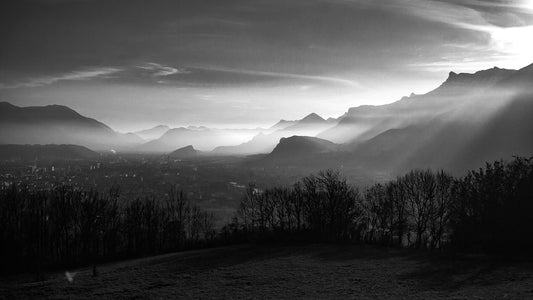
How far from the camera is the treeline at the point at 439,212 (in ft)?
170

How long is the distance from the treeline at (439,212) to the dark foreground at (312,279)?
1125 centimetres

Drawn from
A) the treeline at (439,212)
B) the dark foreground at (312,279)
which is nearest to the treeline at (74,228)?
the treeline at (439,212)

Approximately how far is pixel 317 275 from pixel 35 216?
82.0 metres

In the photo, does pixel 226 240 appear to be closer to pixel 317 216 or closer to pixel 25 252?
pixel 317 216

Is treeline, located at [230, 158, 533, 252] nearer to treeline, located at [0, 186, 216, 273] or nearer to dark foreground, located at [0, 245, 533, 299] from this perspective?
dark foreground, located at [0, 245, 533, 299]

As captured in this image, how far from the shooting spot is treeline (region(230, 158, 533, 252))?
170ft

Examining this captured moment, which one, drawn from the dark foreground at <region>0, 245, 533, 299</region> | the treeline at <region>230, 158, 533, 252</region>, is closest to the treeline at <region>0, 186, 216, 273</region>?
the treeline at <region>230, 158, 533, 252</region>

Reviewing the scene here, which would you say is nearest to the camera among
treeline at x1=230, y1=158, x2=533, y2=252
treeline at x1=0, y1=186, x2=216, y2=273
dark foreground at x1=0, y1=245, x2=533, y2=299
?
dark foreground at x1=0, y1=245, x2=533, y2=299

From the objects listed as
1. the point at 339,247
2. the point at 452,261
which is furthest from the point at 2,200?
the point at 452,261

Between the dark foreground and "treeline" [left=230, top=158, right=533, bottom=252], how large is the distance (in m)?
11.3

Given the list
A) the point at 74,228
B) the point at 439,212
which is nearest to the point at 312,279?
the point at 439,212

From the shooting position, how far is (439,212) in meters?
76.4

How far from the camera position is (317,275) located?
135 feet

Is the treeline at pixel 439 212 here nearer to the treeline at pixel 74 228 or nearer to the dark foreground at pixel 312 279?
the dark foreground at pixel 312 279
